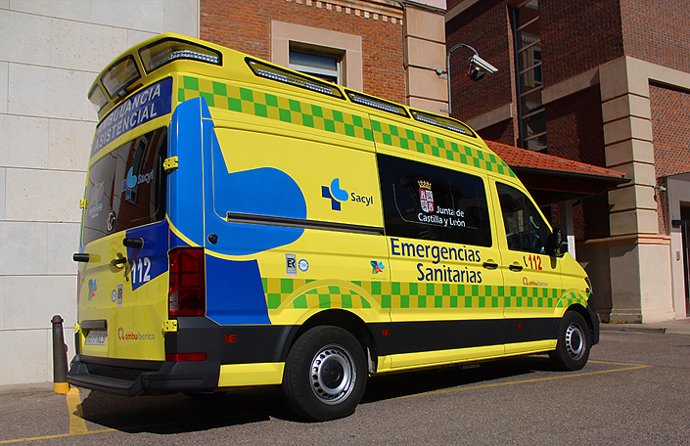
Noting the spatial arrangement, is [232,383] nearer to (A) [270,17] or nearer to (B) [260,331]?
(B) [260,331]

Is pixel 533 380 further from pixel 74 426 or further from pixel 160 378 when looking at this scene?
pixel 74 426

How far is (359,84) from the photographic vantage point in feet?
39.4

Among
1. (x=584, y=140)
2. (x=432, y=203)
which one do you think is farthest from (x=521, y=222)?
(x=584, y=140)

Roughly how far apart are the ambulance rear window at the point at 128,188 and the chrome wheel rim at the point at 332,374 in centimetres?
168

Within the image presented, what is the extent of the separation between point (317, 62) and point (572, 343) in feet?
22.4

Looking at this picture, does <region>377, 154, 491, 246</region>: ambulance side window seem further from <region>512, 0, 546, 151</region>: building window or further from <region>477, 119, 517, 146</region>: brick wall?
<region>477, 119, 517, 146</region>: brick wall

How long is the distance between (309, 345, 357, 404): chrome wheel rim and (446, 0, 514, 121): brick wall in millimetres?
18385

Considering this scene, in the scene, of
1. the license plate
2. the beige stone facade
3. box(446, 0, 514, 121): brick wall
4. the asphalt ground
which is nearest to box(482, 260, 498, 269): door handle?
the asphalt ground

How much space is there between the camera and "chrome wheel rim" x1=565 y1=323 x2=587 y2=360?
25.8 feet

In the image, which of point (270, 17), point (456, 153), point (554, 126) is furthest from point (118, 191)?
point (554, 126)

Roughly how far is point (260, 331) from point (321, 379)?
2.29ft

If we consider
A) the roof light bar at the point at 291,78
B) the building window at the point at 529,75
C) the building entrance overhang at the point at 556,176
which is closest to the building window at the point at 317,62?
the building entrance overhang at the point at 556,176

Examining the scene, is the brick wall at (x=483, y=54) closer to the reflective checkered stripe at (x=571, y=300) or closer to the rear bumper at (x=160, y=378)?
the reflective checkered stripe at (x=571, y=300)

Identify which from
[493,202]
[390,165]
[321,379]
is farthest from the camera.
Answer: [493,202]
